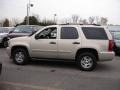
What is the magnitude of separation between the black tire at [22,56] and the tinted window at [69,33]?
1.81 meters

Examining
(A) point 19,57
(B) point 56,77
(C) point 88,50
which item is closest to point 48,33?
(A) point 19,57

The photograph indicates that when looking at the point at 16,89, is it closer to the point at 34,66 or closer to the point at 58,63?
the point at 34,66

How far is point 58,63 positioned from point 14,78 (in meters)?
3.30

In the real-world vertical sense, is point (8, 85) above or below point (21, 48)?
below

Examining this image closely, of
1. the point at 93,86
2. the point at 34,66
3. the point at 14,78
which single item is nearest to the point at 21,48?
the point at 34,66

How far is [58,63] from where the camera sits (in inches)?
412

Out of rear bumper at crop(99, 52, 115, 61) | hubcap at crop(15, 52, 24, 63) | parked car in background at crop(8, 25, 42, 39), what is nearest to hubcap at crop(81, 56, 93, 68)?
rear bumper at crop(99, 52, 115, 61)

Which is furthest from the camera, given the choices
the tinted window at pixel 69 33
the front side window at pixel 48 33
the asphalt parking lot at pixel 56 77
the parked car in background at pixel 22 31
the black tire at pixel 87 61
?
the parked car in background at pixel 22 31

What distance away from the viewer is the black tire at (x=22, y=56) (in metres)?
9.81

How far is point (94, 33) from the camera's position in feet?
29.7

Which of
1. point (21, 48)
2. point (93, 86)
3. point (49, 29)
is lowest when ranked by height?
point (93, 86)

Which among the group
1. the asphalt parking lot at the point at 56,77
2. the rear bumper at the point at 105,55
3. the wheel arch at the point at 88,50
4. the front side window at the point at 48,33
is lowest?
the asphalt parking lot at the point at 56,77

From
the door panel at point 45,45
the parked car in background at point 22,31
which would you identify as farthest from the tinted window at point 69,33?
the parked car in background at point 22,31

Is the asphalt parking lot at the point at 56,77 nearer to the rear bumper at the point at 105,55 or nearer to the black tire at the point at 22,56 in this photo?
the black tire at the point at 22,56
